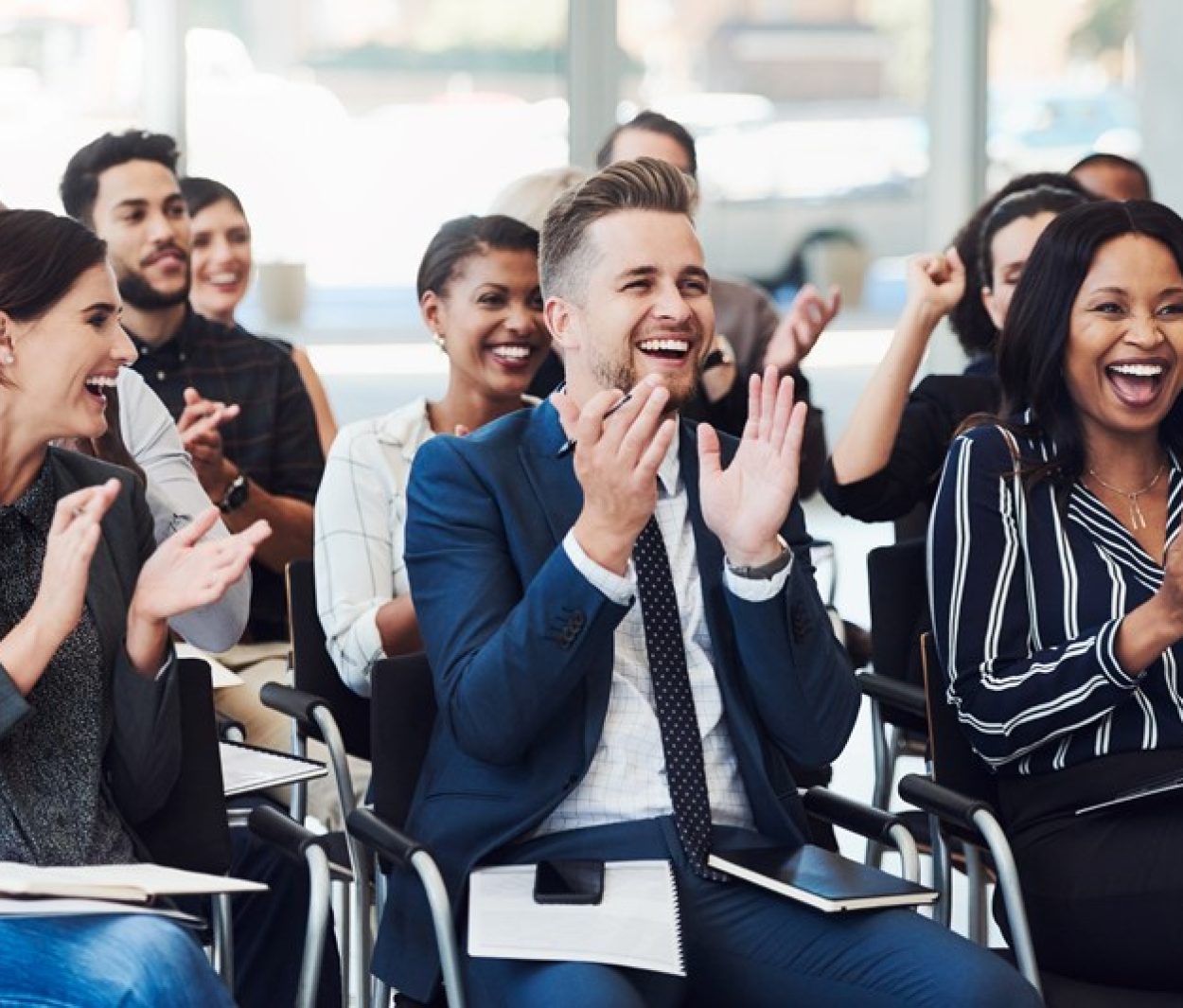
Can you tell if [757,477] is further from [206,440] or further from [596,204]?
[206,440]

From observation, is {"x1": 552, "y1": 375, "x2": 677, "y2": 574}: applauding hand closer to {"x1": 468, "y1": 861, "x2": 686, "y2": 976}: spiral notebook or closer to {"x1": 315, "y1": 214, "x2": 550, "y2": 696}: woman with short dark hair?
{"x1": 468, "y1": 861, "x2": 686, "y2": 976}: spiral notebook

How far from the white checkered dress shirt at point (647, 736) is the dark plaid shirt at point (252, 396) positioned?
1.80m

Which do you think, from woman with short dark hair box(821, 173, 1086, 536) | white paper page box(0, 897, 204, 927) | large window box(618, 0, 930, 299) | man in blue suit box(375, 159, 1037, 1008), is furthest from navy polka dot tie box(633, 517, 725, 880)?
large window box(618, 0, 930, 299)

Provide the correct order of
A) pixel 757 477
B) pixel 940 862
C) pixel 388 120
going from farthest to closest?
pixel 388 120, pixel 940 862, pixel 757 477

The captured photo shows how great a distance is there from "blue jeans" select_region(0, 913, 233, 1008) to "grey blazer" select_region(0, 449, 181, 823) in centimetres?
32

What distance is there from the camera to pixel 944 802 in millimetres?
2537

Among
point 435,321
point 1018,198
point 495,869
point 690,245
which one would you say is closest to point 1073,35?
point 1018,198

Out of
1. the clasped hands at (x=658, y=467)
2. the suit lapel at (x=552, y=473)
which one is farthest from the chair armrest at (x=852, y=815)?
the suit lapel at (x=552, y=473)

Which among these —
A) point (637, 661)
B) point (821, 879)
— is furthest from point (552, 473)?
point (821, 879)

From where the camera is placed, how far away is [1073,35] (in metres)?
8.21

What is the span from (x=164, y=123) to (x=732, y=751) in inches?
189

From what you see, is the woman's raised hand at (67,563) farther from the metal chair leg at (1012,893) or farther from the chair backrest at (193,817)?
the metal chair leg at (1012,893)

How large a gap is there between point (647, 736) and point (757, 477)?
353mm

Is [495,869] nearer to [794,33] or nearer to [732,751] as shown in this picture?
[732,751]
